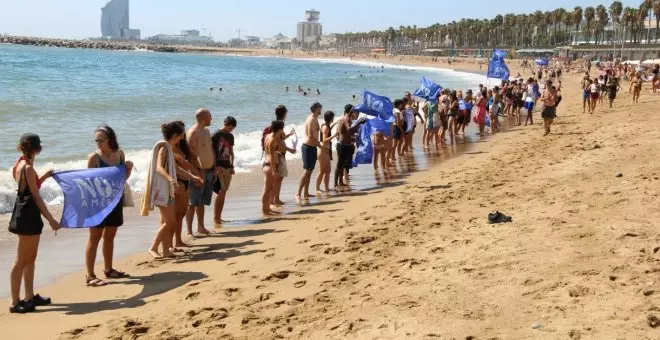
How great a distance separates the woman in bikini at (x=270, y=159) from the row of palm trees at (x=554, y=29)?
90011mm

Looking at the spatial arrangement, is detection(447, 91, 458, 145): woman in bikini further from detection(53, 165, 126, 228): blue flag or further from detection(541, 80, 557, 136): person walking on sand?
detection(53, 165, 126, 228): blue flag

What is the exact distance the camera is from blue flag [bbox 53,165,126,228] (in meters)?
6.09

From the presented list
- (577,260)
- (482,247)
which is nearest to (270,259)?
(482,247)

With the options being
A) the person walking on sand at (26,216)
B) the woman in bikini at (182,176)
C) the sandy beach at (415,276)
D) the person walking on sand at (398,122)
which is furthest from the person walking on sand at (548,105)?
the person walking on sand at (26,216)

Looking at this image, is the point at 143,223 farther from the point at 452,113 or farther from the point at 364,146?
the point at 452,113

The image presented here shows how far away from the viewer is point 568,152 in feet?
42.1

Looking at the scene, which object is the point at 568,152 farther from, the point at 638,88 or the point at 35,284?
the point at 638,88

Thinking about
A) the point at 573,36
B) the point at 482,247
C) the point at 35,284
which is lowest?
the point at 35,284

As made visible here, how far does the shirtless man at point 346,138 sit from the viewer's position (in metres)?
11.2

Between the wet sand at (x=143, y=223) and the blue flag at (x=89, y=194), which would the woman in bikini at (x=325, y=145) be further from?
the blue flag at (x=89, y=194)

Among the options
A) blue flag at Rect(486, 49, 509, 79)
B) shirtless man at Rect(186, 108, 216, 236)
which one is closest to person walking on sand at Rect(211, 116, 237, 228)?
shirtless man at Rect(186, 108, 216, 236)

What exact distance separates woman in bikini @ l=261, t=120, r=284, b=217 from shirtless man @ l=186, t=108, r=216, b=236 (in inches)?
54.1

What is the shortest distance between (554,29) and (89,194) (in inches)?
5678

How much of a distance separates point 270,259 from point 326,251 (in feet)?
2.00
